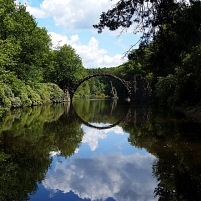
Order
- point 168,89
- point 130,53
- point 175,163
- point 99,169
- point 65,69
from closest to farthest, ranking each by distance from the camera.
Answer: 1. point 175,163
2. point 99,169
3. point 130,53
4. point 168,89
5. point 65,69

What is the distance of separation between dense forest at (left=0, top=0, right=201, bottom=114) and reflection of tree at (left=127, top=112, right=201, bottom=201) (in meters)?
2.94

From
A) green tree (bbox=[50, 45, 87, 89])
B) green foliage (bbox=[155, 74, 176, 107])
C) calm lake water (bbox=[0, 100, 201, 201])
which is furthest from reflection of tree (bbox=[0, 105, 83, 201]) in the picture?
green tree (bbox=[50, 45, 87, 89])

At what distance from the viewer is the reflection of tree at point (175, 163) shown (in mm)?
5160

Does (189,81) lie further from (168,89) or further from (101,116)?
(168,89)

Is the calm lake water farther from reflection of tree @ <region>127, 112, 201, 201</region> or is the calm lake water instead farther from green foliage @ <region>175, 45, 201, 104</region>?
green foliage @ <region>175, 45, 201, 104</region>

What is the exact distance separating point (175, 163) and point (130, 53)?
15.7 feet

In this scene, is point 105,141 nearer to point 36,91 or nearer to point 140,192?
point 140,192

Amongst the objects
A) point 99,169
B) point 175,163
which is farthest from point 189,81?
point 99,169

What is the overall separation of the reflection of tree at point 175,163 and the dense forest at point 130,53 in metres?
2.94

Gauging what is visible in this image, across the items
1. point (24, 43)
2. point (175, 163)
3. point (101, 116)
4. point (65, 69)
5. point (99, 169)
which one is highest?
point (24, 43)

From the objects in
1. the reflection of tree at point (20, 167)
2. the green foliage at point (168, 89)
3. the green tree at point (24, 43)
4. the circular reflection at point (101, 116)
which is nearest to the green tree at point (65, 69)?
the green tree at point (24, 43)

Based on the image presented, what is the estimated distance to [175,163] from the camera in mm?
6973

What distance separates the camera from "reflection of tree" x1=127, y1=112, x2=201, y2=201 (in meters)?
5.16

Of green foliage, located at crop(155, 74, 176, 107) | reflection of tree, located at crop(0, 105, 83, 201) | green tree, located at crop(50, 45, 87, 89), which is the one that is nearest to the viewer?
reflection of tree, located at crop(0, 105, 83, 201)
